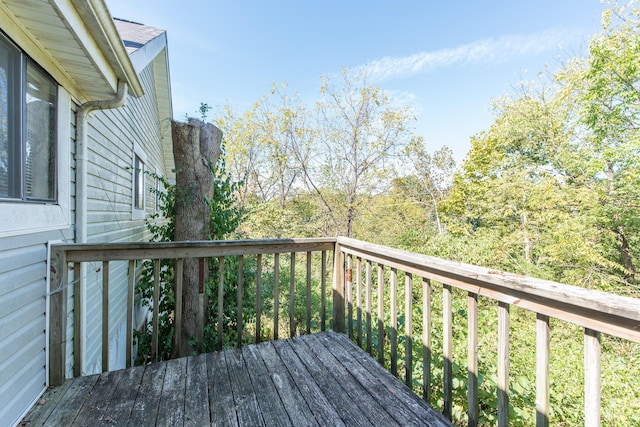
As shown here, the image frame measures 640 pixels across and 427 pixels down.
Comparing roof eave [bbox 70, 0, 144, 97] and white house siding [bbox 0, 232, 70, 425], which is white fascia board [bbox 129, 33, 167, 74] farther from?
white house siding [bbox 0, 232, 70, 425]

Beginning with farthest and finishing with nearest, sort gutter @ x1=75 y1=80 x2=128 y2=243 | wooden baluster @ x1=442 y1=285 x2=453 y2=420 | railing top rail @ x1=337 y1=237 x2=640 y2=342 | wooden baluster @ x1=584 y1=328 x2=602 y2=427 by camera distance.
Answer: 1. gutter @ x1=75 y1=80 x2=128 y2=243
2. wooden baluster @ x1=442 y1=285 x2=453 y2=420
3. wooden baluster @ x1=584 y1=328 x2=602 y2=427
4. railing top rail @ x1=337 y1=237 x2=640 y2=342

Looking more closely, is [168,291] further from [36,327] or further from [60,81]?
[60,81]

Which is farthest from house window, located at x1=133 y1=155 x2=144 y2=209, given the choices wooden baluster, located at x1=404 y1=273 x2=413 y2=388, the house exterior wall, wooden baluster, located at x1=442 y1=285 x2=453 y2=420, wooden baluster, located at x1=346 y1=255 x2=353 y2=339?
wooden baluster, located at x1=442 y1=285 x2=453 y2=420

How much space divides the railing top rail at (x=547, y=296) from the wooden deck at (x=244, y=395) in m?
0.78

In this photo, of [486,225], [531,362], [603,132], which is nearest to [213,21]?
[531,362]

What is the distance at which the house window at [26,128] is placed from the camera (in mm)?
1359

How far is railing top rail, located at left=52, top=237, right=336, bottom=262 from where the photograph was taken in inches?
72.5

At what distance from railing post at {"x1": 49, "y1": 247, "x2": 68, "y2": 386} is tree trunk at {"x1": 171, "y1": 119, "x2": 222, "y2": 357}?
115 cm

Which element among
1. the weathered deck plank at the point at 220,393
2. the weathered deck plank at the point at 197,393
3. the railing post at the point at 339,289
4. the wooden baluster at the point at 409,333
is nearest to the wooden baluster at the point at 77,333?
the weathered deck plank at the point at 197,393

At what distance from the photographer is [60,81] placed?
1.87 metres

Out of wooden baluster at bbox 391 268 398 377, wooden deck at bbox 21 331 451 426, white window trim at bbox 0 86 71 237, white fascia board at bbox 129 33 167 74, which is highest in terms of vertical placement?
white fascia board at bbox 129 33 167 74

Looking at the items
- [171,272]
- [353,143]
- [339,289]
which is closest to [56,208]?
[171,272]

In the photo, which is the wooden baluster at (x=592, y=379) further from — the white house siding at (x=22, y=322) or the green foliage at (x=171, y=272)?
the green foliage at (x=171, y=272)

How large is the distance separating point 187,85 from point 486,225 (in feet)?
42.1
